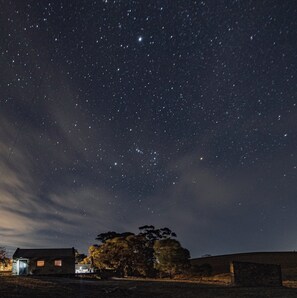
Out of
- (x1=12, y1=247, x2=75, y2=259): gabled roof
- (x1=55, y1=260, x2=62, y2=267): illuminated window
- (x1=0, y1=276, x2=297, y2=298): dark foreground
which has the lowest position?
(x1=0, y1=276, x2=297, y2=298): dark foreground

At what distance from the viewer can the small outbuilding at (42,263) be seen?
4997 centimetres

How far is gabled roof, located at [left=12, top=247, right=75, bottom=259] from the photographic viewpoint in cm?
5122

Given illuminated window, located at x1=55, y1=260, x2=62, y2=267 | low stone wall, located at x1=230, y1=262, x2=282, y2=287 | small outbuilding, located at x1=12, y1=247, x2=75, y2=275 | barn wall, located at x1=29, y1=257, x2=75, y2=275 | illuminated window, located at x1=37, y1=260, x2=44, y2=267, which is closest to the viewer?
low stone wall, located at x1=230, y1=262, x2=282, y2=287

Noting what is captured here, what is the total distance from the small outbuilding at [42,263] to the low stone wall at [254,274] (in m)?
33.1

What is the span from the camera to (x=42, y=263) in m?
50.4

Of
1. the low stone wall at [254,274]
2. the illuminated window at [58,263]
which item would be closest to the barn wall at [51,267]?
the illuminated window at [58,263]

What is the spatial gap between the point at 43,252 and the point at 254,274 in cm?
3726

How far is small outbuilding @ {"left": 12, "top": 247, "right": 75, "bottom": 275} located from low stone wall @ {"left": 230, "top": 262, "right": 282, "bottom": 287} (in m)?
33.1

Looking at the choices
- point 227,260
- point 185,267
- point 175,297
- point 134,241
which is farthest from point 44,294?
point 227,260

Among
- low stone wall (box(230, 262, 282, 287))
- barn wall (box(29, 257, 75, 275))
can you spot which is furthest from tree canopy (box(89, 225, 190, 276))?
low stone wall (box(230, 262, 282, 287))

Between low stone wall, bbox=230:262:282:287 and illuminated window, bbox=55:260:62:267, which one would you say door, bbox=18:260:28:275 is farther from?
low stone wall, bbox=230:262:282:287

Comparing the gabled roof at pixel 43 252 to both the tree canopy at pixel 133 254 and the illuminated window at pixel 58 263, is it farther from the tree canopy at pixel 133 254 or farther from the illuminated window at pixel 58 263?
the tree canopy at pixel 133 254

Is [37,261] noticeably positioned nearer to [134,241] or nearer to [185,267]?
[134,241]

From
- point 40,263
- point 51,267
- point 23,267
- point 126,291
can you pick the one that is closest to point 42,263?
point 40,263
